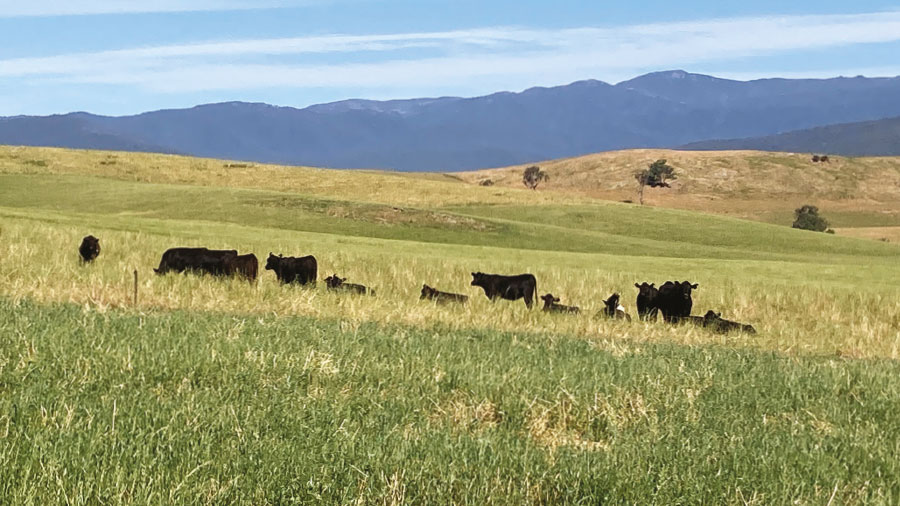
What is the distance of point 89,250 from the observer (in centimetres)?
2130

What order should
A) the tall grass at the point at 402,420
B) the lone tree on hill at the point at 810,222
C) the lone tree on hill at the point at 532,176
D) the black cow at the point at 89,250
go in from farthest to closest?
1. the lone tree on hill at the point at 532,176
2. the lone tree on hill at the point at 810,222
3. the black cow at the point at 89,250
4. the tall grass at the point at 402,420

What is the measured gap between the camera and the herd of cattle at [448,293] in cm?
1875

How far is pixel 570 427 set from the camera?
25.6ft

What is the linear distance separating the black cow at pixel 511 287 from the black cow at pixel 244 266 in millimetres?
5475

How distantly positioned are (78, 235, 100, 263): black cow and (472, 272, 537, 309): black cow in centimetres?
912

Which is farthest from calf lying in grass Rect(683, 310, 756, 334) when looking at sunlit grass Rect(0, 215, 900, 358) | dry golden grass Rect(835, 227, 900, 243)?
dry golden grass Rect(835, 227, 900, 243)

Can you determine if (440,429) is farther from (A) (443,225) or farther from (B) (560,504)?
(A) (443,225)

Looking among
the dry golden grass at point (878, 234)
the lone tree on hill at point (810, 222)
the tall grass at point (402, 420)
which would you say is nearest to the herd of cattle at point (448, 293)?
the tall grass at point (402, 420)

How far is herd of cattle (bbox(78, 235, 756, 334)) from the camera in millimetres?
18750

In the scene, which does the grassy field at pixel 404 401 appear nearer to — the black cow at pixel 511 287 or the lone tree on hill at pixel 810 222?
the black cow at pixel 511 287

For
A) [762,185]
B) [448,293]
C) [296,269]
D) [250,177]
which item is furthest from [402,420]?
[762,185]

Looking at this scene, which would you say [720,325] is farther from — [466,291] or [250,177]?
[250,177]

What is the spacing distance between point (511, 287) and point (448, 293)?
236cm

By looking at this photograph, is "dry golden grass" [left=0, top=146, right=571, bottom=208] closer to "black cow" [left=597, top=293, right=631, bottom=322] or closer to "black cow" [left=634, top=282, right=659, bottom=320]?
"black cow" [left=634, top=282, right=659, bottom=320]
